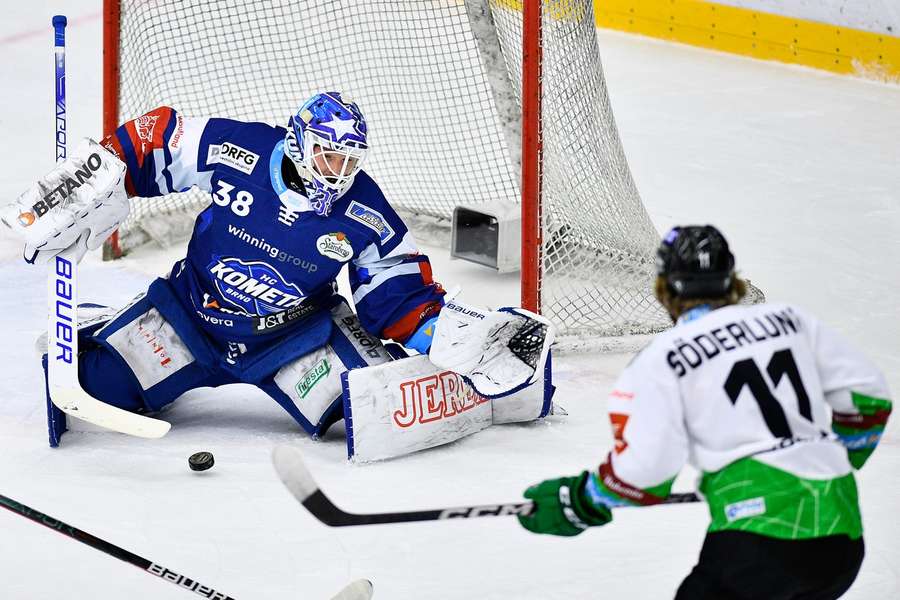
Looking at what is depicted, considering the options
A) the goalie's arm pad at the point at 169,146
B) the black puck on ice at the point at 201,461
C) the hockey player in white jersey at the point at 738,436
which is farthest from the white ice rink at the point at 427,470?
the hockey player in white jersey at the point at 738,436

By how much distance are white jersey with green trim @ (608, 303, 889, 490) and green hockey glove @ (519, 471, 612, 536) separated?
14 cm

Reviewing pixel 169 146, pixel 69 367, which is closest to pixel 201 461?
pixel 69 367

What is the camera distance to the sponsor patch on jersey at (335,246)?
145 inches

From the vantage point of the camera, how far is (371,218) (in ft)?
12.2

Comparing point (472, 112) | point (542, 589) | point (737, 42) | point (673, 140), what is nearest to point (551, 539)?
point (542, 589)

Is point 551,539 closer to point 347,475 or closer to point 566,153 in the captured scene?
point 347,475

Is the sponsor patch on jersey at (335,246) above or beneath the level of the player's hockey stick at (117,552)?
above

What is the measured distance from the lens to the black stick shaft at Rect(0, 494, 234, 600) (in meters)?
2.78

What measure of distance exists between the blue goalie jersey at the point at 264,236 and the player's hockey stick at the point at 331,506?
4.28 feet

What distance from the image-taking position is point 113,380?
3846 millimetres

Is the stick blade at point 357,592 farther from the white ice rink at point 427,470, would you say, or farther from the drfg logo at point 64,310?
the drfg logo at point 64,310

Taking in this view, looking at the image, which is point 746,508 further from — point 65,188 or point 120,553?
point 65,188

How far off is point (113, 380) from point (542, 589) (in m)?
1.40

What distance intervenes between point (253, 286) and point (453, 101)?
1.82m
